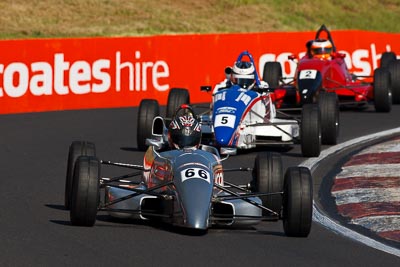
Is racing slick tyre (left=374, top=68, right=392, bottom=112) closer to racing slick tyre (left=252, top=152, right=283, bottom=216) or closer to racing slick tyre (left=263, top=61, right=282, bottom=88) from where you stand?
Result: racing slick tyre (left=263, top=61, right=282, bottom=88)

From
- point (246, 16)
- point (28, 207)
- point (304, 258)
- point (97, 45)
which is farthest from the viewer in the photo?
point (246, 16)

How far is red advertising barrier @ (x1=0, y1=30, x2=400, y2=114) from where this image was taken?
23.9 metres

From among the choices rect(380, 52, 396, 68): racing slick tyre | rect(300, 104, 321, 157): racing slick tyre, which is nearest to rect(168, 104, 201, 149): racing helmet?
rect(300, 104, 321, 157): racing slick tyre

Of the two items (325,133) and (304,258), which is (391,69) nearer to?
(325,133)

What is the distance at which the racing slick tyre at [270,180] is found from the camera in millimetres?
12633

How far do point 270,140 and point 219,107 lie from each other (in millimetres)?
1364

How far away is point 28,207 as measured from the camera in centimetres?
1363

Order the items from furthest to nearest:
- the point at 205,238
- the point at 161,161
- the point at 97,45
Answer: the point at 97,45, the point at 161,161, the point at 205,238

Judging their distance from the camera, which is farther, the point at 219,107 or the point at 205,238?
the point at 219,107

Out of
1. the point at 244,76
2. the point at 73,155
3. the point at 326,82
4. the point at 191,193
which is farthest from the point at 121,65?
the point at 191,193

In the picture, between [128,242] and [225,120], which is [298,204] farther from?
[225,120]

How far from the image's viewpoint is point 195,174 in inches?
472

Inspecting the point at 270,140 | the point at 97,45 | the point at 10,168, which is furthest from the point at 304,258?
the point at 97,45

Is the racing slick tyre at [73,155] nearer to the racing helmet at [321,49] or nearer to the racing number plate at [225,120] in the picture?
the racing number plate at [225,120]
